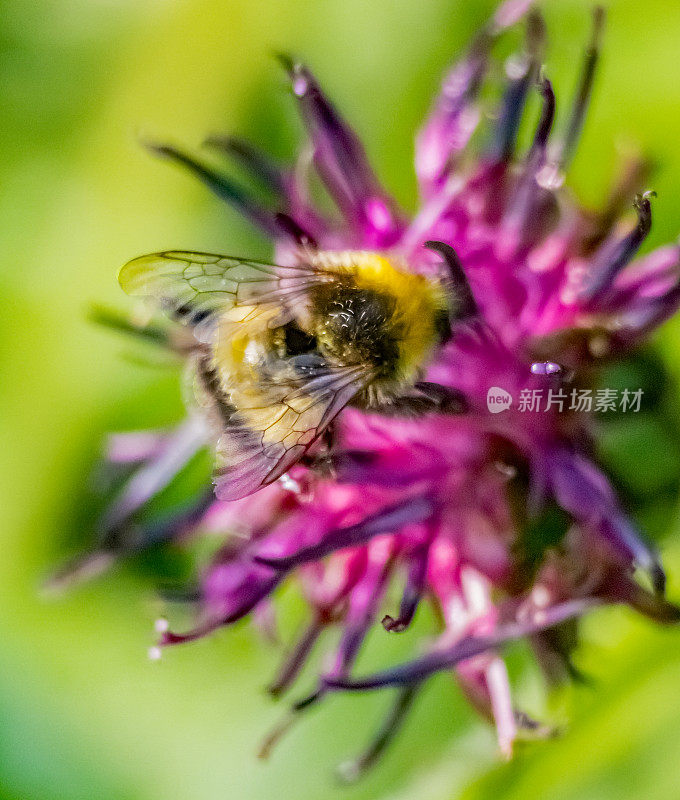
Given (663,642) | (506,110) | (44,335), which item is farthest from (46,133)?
(663,642)

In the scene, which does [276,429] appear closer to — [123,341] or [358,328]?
[358,328]

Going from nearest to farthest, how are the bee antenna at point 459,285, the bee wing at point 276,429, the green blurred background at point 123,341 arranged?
the bee wing at point 276,429, the bee antenna at point 459,285, the green blurred background at point 123,341

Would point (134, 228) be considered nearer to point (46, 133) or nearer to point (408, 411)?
point (46, 133)

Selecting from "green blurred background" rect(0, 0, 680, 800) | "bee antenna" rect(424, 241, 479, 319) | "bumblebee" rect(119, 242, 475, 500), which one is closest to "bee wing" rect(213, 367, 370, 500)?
"bumblebee" rect(119, 242, 475, 500)

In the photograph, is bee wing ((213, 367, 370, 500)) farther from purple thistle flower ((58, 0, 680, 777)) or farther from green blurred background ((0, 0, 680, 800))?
green blurred background ((0, 0, 680, 800))

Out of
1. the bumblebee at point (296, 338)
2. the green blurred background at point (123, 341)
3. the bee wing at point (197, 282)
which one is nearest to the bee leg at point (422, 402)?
the bumblebee at point (296, 338)

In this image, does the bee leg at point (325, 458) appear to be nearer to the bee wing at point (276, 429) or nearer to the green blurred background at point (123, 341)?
the bee wing at point (276, 429)
